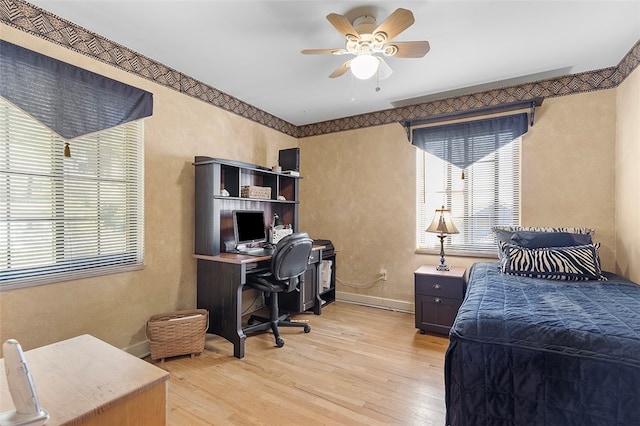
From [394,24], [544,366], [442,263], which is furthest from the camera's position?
[442,263]

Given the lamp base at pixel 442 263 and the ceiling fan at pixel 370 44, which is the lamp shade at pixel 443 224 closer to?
the lamp base at pixel 442 263

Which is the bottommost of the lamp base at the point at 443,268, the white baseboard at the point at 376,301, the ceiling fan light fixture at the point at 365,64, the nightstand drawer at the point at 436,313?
the white baseboard at the point at 376,301

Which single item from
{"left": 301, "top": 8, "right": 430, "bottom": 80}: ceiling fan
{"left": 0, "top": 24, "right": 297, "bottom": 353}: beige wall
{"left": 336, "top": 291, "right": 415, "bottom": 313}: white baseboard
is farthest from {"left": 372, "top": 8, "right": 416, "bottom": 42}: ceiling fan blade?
{"left": 336, "top": 291, "right": 415, "bottom": 313}: white baseboard

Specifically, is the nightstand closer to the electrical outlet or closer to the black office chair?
the electrical outlet

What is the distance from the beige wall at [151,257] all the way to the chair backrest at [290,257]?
93cm

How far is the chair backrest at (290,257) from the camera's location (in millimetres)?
2611

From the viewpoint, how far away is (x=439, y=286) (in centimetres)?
293

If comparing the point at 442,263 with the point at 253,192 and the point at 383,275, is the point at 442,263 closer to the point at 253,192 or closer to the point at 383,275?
the point at 383,275

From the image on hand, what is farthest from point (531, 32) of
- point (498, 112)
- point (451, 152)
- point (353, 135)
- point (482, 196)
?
point (353, 135)

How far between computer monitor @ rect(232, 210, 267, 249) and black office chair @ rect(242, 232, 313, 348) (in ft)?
1.53

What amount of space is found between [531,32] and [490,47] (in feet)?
0.89

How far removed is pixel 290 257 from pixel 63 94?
2.06 meters

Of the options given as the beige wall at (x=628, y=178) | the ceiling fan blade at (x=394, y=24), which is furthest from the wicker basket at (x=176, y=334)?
the beige wall at (x=628, y=178)

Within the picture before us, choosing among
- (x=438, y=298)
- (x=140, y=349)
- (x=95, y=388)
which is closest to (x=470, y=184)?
(x=438, y=298)
